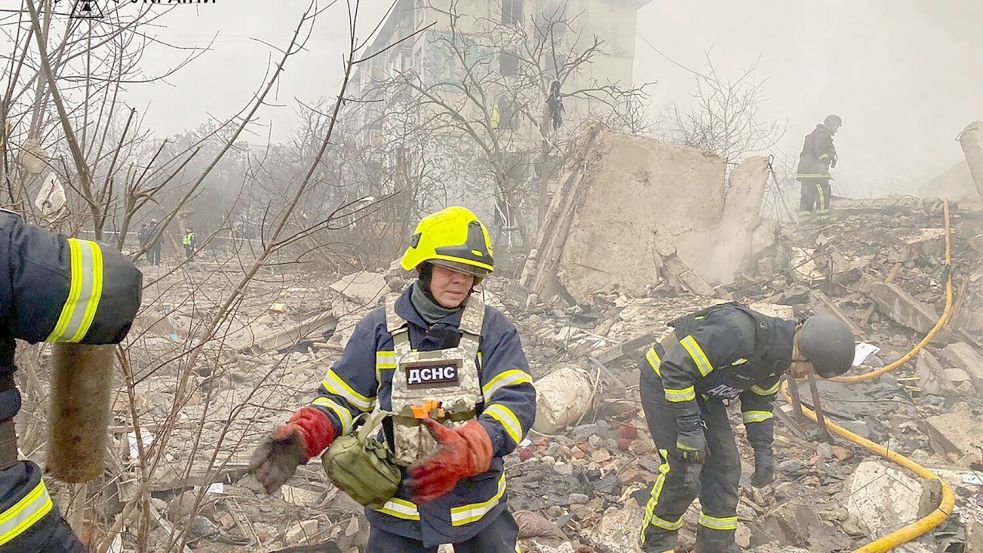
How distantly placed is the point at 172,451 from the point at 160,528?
163 cm

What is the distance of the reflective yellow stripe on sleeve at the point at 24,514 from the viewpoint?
1.30m

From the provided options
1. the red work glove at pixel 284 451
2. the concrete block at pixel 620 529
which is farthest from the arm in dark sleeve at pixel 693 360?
the red work glove at pixel 284 451

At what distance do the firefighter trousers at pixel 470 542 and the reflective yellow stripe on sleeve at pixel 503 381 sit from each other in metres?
0.47

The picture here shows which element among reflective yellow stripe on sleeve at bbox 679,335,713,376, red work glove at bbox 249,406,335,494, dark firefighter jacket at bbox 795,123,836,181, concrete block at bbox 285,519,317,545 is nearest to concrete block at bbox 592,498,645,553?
reflective yellow stripe on sleeve at bbox 679,335,713,376

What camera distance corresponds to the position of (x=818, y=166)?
9.72m

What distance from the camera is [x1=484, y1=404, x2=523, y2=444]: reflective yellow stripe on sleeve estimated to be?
6.42 feet

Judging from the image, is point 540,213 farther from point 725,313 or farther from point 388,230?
point 725,313

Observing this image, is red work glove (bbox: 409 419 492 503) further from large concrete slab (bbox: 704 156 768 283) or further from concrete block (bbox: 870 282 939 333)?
large concrete slab (bbox: 704 156 768 283)

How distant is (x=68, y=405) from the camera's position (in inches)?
62.3

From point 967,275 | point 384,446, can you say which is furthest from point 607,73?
point 384,446

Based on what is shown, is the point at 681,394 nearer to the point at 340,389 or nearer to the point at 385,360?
the point at 385,360

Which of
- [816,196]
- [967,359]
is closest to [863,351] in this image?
[967,359]

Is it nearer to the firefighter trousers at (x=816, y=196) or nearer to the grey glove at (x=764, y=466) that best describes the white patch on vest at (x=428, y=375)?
the grey glove at (x=764, y=466)

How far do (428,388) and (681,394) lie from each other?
170 cm
